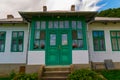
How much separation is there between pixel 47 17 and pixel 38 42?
1.85 meters

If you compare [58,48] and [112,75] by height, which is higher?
[58,48]

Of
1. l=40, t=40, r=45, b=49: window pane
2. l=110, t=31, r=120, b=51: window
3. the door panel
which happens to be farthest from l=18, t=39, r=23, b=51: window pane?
l=110, t=31, r=120, b=51: window

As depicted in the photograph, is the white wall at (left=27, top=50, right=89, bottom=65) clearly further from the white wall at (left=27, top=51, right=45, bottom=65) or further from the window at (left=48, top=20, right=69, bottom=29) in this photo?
the window at (left=48, top=20, right=69, bottom=29)

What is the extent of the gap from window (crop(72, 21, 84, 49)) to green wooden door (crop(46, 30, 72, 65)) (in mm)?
343

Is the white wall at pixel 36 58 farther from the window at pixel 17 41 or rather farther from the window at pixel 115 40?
the window at pixel 115 40

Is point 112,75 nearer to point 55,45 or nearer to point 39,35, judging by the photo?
point 55,45

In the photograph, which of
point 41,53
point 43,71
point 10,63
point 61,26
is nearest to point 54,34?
point 61,26

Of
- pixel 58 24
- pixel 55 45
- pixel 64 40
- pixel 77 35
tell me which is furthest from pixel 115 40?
pixel 55 45

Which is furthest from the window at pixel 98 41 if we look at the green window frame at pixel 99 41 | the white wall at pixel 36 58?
the white wall at pixel 36 58

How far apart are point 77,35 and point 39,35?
8.51 ft

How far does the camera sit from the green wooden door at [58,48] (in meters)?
12.9

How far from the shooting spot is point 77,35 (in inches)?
525

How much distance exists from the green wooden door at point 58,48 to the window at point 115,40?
4262 mm

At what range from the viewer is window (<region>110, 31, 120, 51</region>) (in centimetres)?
1546
